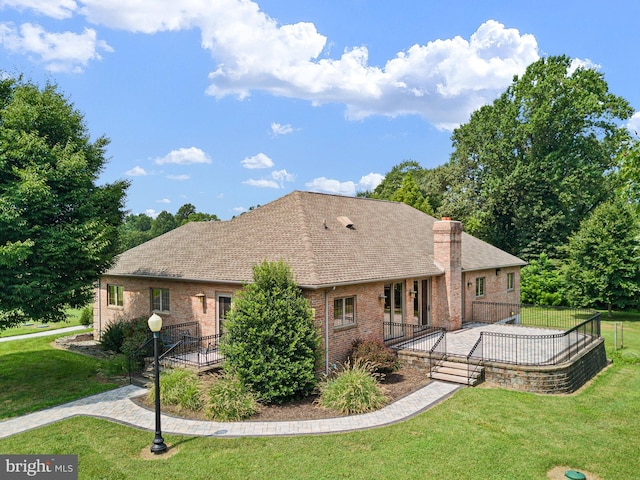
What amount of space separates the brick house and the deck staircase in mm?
2540

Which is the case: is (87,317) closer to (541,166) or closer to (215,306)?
(215,306)

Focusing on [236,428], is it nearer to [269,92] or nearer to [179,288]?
[179,288]

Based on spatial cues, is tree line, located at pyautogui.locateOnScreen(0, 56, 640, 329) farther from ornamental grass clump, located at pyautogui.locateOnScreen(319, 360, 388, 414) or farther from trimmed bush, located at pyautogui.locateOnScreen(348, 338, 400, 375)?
trimmed bush, located at pyautogui.locateOnScreen(348, 338, 400, 375)

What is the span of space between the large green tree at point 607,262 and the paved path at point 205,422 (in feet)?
71.9

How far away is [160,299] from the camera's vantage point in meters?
18.3

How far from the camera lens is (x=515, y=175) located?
1483 inches

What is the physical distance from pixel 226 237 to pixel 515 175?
28.6 meters

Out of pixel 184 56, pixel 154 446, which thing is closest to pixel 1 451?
pixel 154 446

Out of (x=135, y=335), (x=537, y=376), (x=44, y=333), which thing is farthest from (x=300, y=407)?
(x=44, y=333)

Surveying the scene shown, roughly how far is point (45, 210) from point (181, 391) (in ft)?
21.7

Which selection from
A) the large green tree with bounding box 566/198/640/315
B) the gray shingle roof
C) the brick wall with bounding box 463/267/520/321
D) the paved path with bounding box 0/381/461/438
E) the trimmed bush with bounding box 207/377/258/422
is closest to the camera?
the paved path with bounding box 0/381/461/438

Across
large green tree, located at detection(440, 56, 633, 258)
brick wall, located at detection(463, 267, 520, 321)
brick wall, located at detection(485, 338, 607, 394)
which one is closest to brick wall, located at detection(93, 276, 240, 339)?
brick wall, located at detection(485, 338, 607, 394)

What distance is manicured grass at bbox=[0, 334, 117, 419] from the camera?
501 inches

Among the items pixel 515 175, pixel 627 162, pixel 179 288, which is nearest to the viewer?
pixel 627 162
